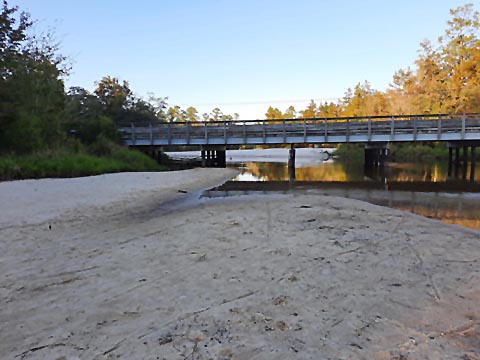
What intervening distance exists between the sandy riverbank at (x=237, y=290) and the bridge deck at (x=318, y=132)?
18113 millimetres

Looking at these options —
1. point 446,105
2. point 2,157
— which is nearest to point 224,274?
point 2,157

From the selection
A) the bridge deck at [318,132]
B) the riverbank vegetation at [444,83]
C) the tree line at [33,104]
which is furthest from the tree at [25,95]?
the riverbank vegetation at [444,83]

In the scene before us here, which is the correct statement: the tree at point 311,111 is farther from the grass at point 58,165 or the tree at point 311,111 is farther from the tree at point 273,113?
the grass at point 58,165

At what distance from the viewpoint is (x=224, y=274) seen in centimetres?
412

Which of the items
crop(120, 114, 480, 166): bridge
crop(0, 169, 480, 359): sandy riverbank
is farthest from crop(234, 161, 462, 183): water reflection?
crop(0, 169, 480, 359): sandy riverbank

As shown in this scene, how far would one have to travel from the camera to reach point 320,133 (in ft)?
80.4

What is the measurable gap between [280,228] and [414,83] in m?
48.5

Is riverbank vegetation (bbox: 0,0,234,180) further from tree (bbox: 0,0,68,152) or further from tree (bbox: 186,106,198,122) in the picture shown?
tree (bbox: 186,106,198,122)

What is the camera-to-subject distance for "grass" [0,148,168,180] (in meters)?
13.0

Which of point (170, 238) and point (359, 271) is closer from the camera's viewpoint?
point (359, 271)

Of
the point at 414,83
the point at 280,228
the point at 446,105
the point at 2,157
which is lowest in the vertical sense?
the point at 280,228

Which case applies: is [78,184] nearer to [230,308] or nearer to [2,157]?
[2,157]

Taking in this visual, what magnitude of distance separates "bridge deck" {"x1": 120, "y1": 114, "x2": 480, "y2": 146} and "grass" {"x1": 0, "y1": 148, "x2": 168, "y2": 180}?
5646mm

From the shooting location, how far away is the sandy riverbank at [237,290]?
259 centimetres
